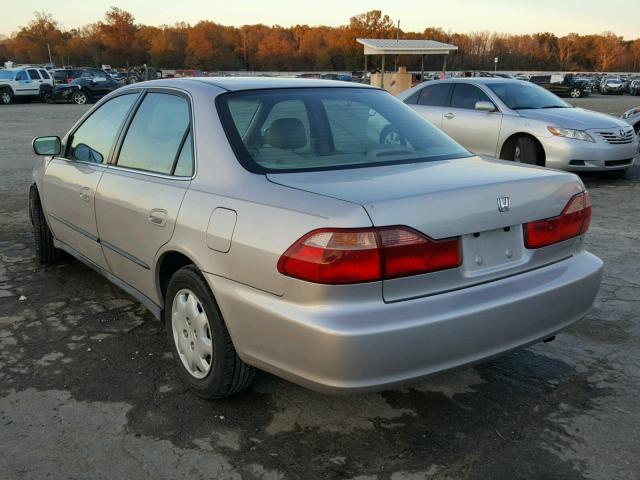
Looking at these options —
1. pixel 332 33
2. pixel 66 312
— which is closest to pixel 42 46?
pixel 332 33

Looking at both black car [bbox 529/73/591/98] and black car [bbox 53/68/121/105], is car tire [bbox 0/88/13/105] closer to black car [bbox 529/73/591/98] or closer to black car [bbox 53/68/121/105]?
black car [bbox 53/68/121/105]

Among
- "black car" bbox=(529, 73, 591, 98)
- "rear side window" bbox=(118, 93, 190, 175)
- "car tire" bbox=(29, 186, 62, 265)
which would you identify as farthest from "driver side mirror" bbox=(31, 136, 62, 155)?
"black car" bbox=(529, 73, 591, 98)

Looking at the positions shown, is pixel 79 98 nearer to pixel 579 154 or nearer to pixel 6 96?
pixel 6 96

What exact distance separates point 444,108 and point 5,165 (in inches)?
313

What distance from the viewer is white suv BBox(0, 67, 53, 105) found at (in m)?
31.2

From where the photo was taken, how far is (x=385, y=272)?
2234 millimetres

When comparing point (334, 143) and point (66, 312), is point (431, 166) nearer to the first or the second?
point (334, 143)

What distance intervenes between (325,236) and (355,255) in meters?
0.13

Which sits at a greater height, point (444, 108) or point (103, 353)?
point (444, 108)

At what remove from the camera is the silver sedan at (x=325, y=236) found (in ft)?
7.32

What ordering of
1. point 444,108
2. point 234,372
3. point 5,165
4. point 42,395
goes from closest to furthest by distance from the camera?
point 234,372 < point 42,395 < point 444,108 < point 5,165

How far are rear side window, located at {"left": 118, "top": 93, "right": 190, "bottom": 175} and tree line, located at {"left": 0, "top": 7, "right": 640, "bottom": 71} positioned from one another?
9825 cm

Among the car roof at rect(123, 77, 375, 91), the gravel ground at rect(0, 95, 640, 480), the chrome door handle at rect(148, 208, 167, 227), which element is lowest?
the gravel ground at rect(0, 95, 640, 480)

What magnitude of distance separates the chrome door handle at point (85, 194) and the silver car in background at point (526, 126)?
21.2 feet
